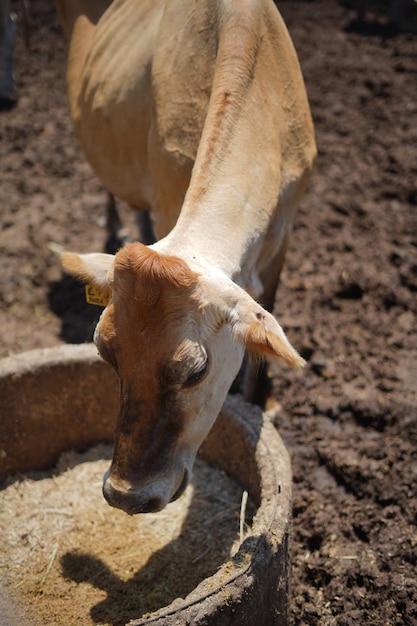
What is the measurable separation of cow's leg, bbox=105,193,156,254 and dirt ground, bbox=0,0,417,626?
84mm

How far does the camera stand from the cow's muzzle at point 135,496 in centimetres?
224

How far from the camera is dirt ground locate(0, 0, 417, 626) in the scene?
2949mm

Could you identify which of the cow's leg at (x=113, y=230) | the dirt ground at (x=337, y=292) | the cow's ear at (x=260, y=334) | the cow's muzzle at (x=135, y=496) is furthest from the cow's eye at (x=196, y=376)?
the cow's leg at (x=113, y=230)

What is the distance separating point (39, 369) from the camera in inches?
125

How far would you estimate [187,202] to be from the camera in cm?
258

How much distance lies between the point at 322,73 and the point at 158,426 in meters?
5.41

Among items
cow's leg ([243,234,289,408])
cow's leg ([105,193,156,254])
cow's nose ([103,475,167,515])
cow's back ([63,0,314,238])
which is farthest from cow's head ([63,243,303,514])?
cow's leg ([105,193,156,254])

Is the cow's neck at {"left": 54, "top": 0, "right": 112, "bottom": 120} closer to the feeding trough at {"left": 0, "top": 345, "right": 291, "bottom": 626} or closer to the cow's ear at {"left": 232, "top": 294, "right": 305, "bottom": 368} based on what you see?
the feeding trough at {"left": 0, "top": 345, "right": 291, "bottom": 626}

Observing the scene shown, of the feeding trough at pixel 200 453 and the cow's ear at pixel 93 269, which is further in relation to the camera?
the cow's ear at pixel 93 269

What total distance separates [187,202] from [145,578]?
1.46 meters

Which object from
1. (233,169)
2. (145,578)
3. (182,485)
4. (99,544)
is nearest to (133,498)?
(182,485)

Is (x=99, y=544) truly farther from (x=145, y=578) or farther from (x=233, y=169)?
(x=233, y=169)

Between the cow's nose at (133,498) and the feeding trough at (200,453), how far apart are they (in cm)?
29

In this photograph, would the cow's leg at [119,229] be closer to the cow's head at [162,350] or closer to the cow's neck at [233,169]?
the cow's neck at [233,169]
